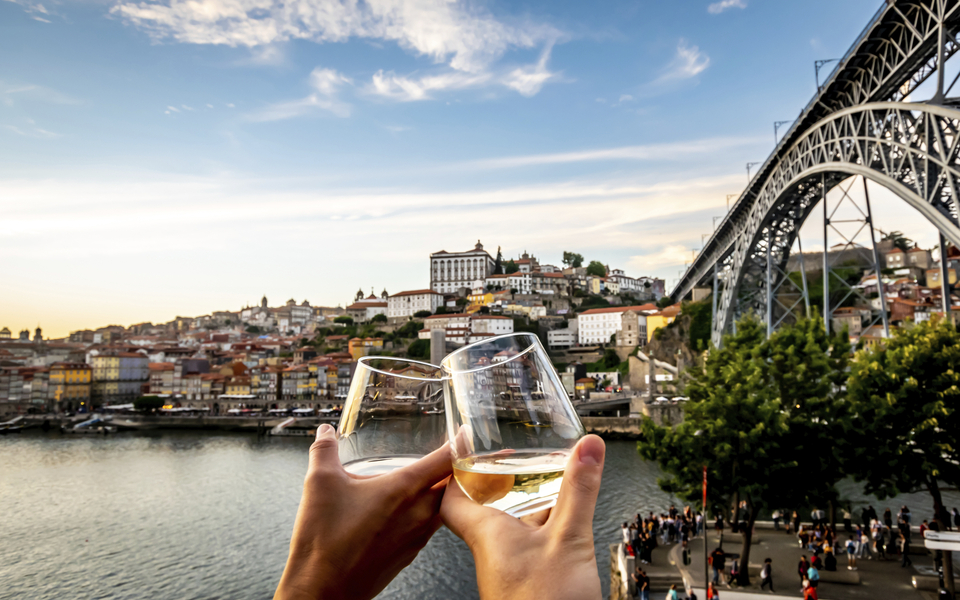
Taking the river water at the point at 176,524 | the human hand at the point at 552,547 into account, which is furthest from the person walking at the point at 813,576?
the human hand at the point at 552,547

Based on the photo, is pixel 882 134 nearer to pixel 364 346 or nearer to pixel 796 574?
pixel 796 574

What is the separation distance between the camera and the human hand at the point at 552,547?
0.77m

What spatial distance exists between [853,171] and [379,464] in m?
15.4

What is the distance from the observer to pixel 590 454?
2.68 ft

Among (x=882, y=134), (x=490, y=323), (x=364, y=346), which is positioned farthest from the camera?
(x=364, y=346)

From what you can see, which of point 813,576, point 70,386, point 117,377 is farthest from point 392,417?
point 117,377

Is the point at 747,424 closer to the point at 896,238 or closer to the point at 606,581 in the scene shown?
the point at 606,581

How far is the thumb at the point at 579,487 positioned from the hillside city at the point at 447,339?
3003 cm

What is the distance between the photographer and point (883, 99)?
41.4 feet

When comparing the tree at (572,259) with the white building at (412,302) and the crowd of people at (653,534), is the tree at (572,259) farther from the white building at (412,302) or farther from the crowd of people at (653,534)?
the crowd of people at (653,534)

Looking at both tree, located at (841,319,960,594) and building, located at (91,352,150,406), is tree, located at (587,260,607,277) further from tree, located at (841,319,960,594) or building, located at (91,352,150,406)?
tree, located at (841,319,960,594)

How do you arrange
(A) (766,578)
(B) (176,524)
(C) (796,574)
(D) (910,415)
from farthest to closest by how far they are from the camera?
(B) (176,524), (C) (796,574), (A) (766,578), (D) (910,415)

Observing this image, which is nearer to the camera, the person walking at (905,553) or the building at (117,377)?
the person walking at (905,553)

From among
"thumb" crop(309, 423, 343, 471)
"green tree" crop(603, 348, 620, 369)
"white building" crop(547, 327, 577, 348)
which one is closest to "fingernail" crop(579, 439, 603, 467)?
"thumb" crop(309, 423, 343, 471)
